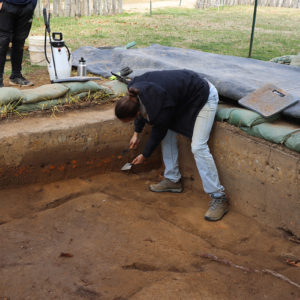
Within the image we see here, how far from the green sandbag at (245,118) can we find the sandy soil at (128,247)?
769 mm

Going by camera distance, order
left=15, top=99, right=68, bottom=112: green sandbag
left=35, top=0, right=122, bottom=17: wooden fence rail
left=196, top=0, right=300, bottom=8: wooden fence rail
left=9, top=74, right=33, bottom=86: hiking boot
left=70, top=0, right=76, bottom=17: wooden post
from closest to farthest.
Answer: left=15, top=99, right=68, bottom=112: green sandbag, left=9, top=74, right=33, bottom=86: hiking boot, left=35, top=0, right=122, bottom=17: wooden fence rail, left=70, top=0, right=76, bottom=17: wooden post, left=196, top=0, right=300, bottom=8: wooden fence rail

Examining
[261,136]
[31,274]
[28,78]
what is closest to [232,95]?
[261,136]

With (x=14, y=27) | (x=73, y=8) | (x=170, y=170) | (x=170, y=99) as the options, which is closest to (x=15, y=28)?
(x=14, y=27)

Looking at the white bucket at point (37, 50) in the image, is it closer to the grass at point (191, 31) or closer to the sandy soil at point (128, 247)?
the grass at point (191, 31)

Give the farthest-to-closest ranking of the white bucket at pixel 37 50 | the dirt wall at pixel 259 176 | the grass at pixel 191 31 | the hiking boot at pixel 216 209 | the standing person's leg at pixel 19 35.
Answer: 1. the grass at pixel 191 31
2. the white bucket at pixel 37 50
3. the standing person's leg at pixel 19 35
4. the hiking boot at pixel 216 209
5. the dirt wall at pixel 259 176

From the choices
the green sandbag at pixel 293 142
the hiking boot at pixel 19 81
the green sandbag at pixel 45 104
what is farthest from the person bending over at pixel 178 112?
the hiking boot at pixel 19 81

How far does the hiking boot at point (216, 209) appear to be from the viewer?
3.11 metres

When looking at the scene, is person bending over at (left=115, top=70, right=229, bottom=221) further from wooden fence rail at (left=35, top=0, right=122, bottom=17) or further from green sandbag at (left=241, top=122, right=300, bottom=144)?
wooden fence rail at (left=35, top=0, right=122, bottom=17)

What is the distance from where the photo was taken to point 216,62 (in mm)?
4445

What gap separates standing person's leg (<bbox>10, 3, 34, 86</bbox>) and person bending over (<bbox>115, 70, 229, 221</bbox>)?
2.15m

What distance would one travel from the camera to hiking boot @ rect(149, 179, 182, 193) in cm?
355

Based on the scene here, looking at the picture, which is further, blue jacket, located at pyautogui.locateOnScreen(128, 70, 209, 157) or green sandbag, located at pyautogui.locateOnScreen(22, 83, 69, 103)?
green sandbag, located at pyautogui.locateOnScreen(22, 83, 69, 103)

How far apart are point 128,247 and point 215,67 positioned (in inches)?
92.7

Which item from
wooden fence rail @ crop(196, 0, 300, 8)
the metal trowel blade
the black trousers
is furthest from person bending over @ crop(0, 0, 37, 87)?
wooden fence rail @ crop(196, 0, 300, 8)
